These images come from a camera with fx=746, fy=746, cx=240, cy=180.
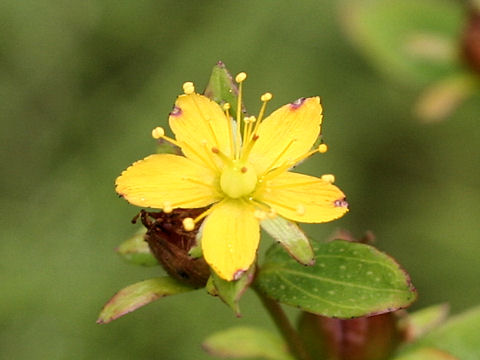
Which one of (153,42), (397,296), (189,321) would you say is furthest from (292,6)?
(397,296)

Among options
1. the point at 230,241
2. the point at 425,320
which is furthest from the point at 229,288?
the point at 425,320

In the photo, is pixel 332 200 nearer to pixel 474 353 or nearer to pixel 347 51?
pixel 474 353

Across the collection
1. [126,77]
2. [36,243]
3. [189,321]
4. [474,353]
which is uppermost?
[126,77]

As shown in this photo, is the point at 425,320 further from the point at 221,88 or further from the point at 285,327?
the point at 221,88

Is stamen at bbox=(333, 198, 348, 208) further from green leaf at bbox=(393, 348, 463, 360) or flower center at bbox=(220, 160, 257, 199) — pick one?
green leaf at bbox=(393, 348, 463, 360)

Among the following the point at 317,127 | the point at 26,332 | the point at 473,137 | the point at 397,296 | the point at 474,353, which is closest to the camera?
the point at 397,296

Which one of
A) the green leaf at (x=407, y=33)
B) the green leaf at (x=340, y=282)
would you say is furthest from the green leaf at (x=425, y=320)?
the green leaf at (x=407, y=33)

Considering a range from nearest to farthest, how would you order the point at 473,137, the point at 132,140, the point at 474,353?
the point at 474,353
the point at 132,140
the point at 473,137

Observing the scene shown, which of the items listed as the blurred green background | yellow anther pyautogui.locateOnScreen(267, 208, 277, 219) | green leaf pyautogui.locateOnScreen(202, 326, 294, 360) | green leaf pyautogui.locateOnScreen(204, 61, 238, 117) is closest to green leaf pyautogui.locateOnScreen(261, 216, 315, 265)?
yellow anther pyautogui.locateOnScreen(267, 208, 277, 219)
